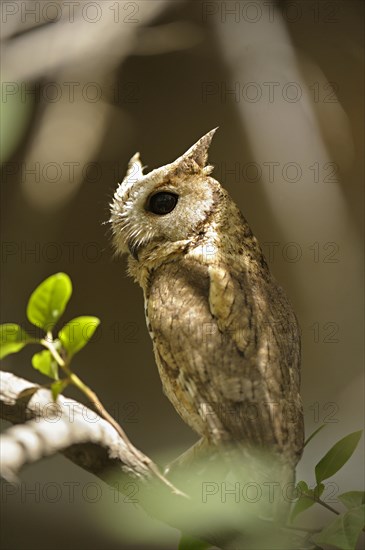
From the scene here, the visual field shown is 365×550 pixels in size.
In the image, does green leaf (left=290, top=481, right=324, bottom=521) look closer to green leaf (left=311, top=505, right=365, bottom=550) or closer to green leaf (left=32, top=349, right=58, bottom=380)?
green leaf (left=311, top=505, right=365, bottom=550)

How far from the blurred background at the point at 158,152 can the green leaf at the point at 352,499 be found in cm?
27

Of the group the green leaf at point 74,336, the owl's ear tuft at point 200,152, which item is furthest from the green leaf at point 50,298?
the owl's ear tuft at point 200,152

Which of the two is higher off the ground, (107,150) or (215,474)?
(107,150)

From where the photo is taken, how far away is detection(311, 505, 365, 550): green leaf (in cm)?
110

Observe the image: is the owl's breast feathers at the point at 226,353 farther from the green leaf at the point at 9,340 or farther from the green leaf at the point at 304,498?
the green leaf at the point at 9,340

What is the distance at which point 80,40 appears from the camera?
168cm

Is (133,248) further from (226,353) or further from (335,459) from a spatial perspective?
(335,459)

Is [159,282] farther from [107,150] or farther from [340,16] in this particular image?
[340,16]

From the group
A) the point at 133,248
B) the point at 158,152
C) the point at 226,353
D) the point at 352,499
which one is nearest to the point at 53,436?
the point at 226,353

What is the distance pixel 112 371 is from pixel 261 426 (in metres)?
0.60

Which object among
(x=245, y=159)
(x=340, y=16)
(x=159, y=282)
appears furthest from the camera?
(x=340, y=16)

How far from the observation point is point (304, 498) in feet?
4.08

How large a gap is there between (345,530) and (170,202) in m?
0.78

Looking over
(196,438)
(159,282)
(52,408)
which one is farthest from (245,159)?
(52,408)
